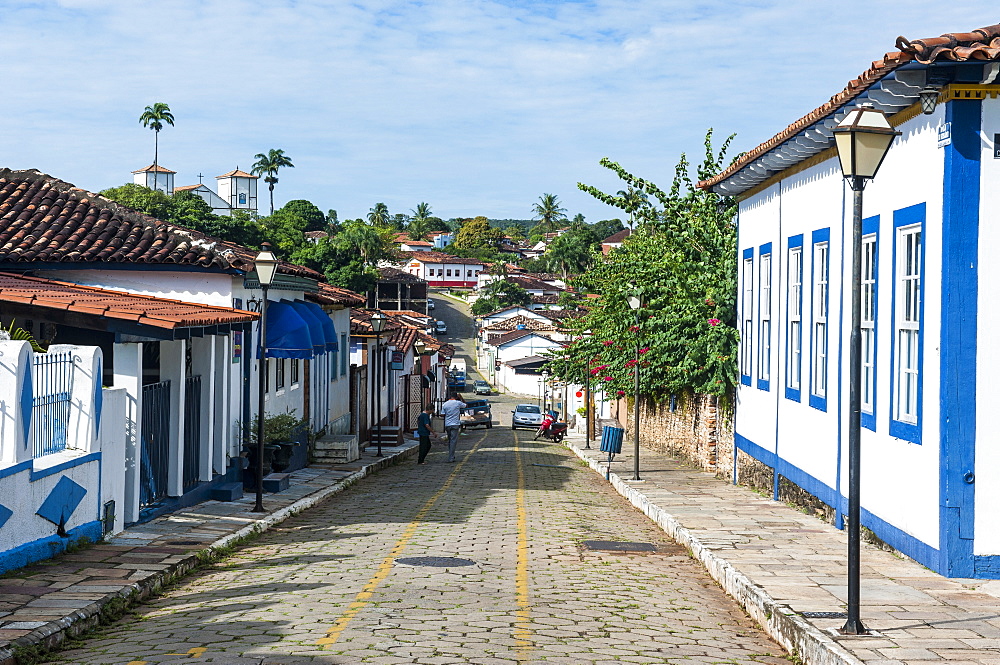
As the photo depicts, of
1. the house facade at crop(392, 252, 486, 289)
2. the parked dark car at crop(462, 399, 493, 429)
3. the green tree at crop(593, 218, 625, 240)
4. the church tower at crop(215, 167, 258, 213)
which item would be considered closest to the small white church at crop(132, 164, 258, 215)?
the church tower at crop(215, 167, 258, 213)

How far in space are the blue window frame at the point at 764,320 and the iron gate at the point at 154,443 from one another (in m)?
9.48

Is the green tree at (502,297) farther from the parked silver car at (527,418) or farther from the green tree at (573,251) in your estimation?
the parked silver car at (527,418)

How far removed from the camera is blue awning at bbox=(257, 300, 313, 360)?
20109 millimetres

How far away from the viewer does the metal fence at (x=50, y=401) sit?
11070mm

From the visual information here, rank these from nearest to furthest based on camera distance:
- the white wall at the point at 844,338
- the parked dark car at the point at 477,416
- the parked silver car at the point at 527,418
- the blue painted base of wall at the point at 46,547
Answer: the blue painted base of wall at the point at 46,547 → the white wall at the point at 844,338 → the parked silver car at the point at 527,418 → the parked dark car at the point at 477,416

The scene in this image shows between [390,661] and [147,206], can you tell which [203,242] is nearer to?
[390,661]

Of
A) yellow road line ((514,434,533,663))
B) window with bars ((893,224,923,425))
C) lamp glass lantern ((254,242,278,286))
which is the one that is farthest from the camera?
lamp glass lantern ((254,242,278,286))

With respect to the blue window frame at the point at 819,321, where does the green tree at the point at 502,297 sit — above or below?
above

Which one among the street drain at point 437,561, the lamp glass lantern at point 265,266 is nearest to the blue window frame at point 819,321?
the street drain at point 437,561

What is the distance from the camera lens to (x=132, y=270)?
17141 mm

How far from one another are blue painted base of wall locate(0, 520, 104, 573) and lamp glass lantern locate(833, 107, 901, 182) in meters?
8.16

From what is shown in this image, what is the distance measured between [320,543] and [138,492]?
8.11 feet

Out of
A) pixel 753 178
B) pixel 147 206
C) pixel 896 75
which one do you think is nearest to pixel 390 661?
pixel 896 75

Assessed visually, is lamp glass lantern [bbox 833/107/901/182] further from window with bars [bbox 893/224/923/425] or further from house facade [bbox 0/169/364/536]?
house facade [bbox 0/169/364/536]
